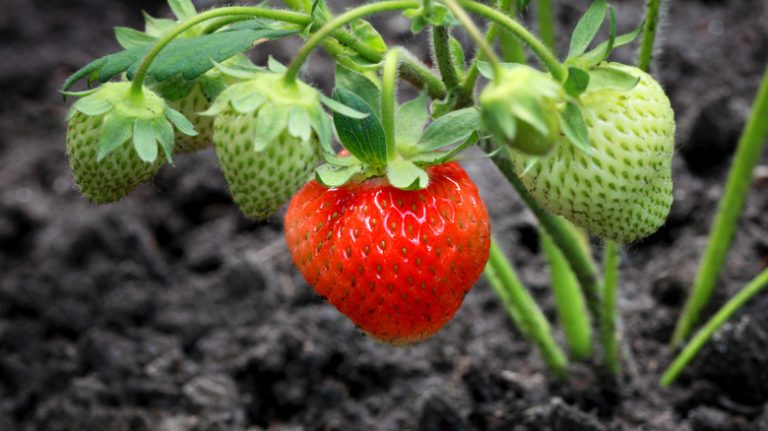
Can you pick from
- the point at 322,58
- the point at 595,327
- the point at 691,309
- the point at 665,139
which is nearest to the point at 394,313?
the point at 665,139

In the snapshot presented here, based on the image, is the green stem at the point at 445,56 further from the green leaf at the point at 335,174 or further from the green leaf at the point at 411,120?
the green leaf at the point at 335,174

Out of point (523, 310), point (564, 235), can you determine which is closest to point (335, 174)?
point (564, 235)

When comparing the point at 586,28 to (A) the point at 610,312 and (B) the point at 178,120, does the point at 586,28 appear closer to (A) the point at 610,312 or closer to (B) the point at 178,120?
(B) the point at 178,120

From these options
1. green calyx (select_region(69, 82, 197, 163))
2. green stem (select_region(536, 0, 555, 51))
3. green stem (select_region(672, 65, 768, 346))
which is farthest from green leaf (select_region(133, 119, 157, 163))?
green stem (select_region(672, 65, 768, 346))

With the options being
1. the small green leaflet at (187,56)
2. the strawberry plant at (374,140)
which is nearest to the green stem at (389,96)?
the strawberry plant at (374,140)

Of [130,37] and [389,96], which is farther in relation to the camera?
[130,37]

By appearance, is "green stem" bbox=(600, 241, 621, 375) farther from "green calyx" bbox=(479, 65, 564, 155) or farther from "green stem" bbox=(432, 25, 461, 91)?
"green calyx" bbox=(479, 65, 564, 155)

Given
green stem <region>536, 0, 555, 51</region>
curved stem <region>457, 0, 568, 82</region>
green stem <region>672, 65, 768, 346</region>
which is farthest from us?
green stem <region>536, 0, 555, 51</region>

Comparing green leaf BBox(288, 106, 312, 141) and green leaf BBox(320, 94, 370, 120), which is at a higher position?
green leaf BBox(288, 106, 312, 141)
